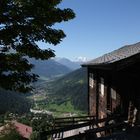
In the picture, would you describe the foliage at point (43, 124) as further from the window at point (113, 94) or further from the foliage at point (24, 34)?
the foliage at point (24, 34)

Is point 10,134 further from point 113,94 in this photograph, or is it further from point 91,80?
point 113,94

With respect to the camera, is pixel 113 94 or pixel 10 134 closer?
pixel 113 94

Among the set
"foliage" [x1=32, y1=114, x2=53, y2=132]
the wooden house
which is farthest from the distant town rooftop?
"foliage" [x1=32, y1=114, x2=53, y2=132]

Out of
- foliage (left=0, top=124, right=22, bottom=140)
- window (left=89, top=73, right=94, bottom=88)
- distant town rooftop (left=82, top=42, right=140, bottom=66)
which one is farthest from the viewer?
foliage (left=0, top=124, right=22, bottom=140)

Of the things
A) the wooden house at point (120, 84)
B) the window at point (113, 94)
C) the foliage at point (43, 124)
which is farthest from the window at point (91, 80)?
the window at point (113, 94)

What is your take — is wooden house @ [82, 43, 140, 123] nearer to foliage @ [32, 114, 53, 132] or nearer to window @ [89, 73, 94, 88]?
window @ [89, 73, 94, 88]

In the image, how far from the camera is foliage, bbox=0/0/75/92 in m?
15.8

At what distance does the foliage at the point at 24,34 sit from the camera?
1578 cm

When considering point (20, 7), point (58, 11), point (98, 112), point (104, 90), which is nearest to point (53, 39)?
point (58, 11)

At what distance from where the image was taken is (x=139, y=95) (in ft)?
63.1

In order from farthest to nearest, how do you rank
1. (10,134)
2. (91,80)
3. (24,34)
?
(10,134) < (91,80) < (24,34)

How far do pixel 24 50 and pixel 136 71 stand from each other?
21.9 ft

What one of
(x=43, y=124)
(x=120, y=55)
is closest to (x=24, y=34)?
(x=120, y=55)

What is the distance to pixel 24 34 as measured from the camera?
53.5ft
